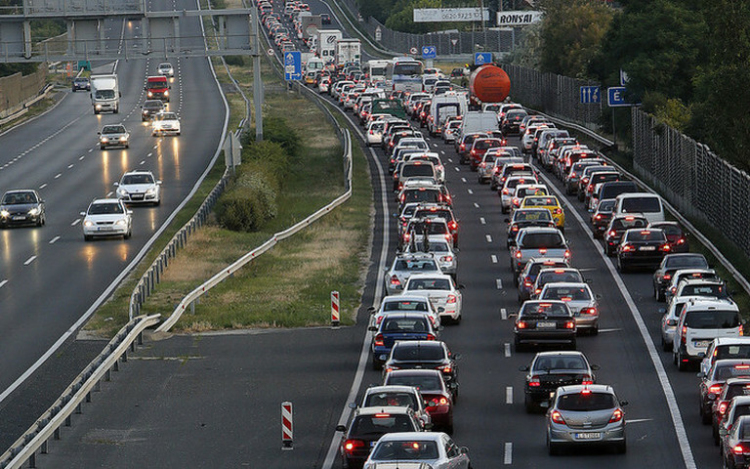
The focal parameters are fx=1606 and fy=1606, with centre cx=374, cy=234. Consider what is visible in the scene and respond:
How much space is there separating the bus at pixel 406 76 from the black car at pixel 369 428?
4028 inches

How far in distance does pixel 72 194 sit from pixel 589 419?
49.7m

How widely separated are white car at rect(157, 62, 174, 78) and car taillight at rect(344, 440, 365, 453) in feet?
422

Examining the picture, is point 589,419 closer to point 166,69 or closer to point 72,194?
point 72,194

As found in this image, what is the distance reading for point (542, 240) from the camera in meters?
48.2

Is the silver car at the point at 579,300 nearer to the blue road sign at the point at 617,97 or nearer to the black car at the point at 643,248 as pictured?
the black car at the point at 643,248

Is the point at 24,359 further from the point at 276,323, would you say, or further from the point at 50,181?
the point at 50,181

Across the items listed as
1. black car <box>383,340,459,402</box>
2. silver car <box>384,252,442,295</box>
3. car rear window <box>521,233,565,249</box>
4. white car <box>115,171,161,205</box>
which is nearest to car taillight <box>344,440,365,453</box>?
black car <box>383,340,459,402</box>

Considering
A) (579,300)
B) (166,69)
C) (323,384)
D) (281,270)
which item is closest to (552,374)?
(323,384)

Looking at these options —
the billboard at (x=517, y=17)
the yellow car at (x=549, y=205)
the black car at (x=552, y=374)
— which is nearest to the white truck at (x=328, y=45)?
the billboard at (x=517, y=17)

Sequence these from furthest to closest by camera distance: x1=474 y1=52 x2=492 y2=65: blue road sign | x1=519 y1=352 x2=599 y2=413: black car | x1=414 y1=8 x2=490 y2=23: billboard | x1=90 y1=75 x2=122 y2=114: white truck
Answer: x1=414 y1=8 x2=490 y2=23: billboard, x1=474 y1=52 x2=492 y2=65: blue road sign, x1=90 y1=75 x2=122 y2=114: white truck, x1=519 y1=352 x2=599 y2=413: black car

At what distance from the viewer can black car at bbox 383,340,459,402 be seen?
3106 cm

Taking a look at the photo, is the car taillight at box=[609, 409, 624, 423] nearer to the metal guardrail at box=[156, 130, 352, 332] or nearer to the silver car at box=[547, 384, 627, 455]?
the silver car at box=[547, 384, 627, 455]

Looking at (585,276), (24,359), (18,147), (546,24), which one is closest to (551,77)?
(546,24)

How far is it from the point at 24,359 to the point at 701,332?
15.4 metres
